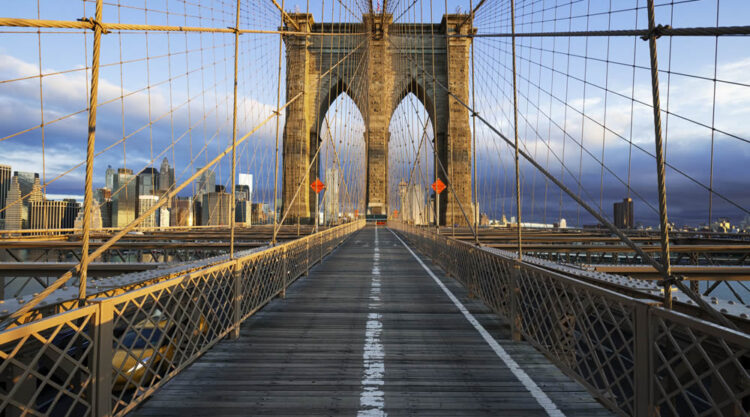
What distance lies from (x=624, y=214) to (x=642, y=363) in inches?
933

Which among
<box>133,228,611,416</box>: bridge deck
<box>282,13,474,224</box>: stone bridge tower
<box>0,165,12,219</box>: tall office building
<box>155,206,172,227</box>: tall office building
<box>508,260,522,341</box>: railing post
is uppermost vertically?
<box>282,13,474,224</box>: stone bridge tower

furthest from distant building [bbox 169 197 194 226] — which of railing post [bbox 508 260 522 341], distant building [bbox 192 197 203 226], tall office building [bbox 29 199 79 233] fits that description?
railing post [bbox 508 260 522 341]

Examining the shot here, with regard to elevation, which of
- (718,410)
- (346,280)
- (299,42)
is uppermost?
(299,42)

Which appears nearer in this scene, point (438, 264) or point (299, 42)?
point (438, 264)

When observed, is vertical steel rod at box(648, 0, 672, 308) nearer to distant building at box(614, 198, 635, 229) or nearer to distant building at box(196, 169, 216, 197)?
distant building at box(196, 169, 216, 197)

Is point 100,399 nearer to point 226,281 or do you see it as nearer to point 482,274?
point 226,281

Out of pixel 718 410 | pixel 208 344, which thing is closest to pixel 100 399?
pixel 208 344

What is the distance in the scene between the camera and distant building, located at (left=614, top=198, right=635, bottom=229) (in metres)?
22.2

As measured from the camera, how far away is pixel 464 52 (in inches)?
1746

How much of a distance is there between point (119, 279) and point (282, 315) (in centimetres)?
251

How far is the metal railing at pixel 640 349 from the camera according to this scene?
212 cm

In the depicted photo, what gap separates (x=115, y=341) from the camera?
2998mm

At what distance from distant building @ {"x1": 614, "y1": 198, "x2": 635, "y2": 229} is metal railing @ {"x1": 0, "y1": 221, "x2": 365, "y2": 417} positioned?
22.2 meters

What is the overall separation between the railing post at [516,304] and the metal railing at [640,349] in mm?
13
